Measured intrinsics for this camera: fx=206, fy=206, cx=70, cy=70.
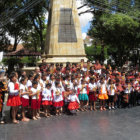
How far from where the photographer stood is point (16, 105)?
19.6 ft

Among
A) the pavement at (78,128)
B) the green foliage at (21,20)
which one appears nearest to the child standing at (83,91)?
the pavement at (78,128)

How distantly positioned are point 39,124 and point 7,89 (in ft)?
4.53

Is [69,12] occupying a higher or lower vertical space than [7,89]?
higher

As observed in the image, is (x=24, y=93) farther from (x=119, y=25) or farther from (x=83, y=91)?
(x=119, y=25)

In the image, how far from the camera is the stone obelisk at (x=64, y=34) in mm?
11961

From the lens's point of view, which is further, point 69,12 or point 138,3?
point 138,3

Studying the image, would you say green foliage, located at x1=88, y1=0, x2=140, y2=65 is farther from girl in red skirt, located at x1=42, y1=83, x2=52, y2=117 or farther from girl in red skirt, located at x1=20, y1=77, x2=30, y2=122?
girl in red skirt, located at x1=20, y1=77, x2=30, y2=122

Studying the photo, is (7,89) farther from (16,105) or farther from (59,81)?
(59,81)

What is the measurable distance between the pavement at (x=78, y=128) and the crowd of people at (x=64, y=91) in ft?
1.61

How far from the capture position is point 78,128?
5531 mm

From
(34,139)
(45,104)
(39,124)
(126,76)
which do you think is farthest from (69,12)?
(34,139)

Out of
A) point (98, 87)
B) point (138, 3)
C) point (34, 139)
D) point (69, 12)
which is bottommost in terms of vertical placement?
→ point (34, 139)

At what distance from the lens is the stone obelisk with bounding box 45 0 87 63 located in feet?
39.2

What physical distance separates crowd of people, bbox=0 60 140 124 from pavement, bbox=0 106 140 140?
49cm
